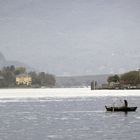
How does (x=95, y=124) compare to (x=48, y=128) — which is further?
(x=95, y=124)

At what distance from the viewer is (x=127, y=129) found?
74438mm

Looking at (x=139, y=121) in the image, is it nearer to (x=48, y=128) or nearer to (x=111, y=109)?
(x=48, y=128)

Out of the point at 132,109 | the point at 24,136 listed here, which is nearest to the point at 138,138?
the point at 24,136

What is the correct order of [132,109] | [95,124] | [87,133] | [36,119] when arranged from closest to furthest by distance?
[87,133], [95,124], [36,119], [132,109]

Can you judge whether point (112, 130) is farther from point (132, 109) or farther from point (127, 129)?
point (132, 109)

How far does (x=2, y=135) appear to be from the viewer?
69312 mm

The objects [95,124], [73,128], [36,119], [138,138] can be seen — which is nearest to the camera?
[138,138]

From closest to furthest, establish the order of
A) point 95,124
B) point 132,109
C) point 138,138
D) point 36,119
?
point 138,138 → point 95,124 → point 36,119 → point 132,109

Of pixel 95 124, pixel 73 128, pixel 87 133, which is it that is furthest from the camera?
pixel 95 124

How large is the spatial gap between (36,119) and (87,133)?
75.4ft

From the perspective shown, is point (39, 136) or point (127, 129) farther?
point (127, 129)

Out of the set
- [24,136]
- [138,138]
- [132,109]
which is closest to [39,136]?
[24,136]

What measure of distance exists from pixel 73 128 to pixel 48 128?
3.21m

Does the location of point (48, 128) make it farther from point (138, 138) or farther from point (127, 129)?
point (138, 138)
